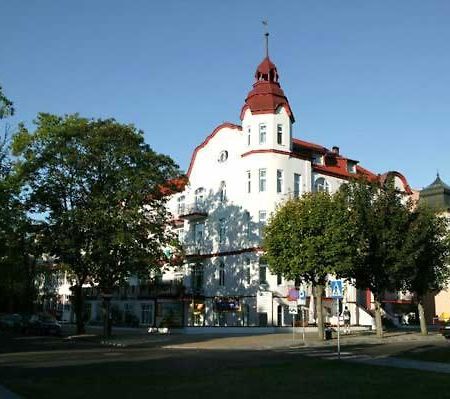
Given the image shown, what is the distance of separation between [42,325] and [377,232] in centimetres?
2563

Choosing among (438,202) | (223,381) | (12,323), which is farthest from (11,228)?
(438,202)

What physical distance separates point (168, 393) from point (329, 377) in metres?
4.95

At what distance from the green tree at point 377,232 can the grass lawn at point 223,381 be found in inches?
688

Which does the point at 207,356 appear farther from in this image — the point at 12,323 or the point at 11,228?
the point at 12,323

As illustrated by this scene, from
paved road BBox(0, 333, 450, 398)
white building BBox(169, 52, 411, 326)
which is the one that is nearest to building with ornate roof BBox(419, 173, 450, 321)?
white building BBox(169, 52, 411, 326)

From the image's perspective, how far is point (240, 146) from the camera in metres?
50.0

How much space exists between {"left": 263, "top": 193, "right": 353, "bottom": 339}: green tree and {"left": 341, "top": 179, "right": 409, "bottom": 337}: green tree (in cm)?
160

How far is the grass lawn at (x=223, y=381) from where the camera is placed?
12.4m

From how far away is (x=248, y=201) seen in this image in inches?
1887

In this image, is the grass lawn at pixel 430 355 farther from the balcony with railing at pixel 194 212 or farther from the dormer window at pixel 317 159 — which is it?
the balcony with railing at pixel 194 212

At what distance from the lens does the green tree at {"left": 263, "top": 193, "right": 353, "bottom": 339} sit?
3294cm

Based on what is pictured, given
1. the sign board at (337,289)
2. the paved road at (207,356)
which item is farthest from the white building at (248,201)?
the sign board at (337,289)

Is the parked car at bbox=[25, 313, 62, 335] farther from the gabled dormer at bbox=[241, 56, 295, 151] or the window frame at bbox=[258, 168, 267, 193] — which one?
the gabled dormer at bbox=[241, 56, 295, 151]

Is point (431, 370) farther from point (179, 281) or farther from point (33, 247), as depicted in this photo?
point (179, 281)
